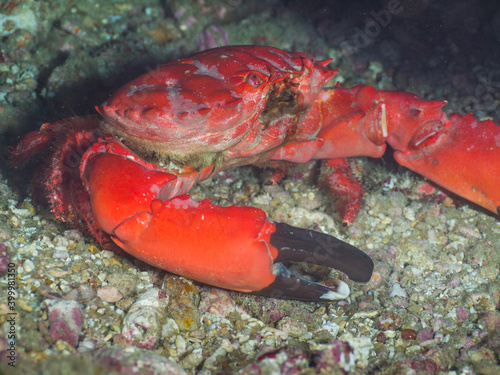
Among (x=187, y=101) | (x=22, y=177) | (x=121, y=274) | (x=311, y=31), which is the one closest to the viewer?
(x=187, y=101)

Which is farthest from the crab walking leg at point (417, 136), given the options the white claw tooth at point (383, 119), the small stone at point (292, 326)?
the small stone at point (292, 326)

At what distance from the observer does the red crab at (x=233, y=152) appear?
2.36m

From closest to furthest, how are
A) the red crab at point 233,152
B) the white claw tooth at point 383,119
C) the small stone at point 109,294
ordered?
the red crab at point 233,152, the small stone at point 109,294, the white claw tooth at point 383,119

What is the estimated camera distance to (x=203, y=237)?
7.55 feet

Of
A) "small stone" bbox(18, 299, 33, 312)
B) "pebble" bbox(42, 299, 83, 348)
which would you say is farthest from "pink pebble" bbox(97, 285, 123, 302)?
"small stone" bbox(18, 299, 33, 312)

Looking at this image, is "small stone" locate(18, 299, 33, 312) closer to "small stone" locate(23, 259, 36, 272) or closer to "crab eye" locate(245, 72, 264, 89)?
"small stone" locate(23, 259, 36, 272)

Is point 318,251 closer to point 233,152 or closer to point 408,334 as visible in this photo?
point 408,334

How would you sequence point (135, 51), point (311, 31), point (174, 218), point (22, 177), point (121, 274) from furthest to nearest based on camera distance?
point (311, 31)
point (135, 51)
point (22, 177)
point (121, 274)
point (174, 218)

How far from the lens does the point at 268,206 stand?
12.0ft

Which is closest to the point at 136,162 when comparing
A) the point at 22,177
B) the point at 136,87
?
the point at 136,87

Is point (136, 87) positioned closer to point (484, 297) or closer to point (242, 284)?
point (242, 284)

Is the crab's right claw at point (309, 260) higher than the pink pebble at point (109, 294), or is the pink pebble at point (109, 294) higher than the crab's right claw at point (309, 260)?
the crab's right claw at point (309, 260)

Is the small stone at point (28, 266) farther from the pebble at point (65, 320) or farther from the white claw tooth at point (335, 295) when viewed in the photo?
the white claw tooth at point (335, 295)

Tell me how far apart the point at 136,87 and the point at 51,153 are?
39.7 inches
